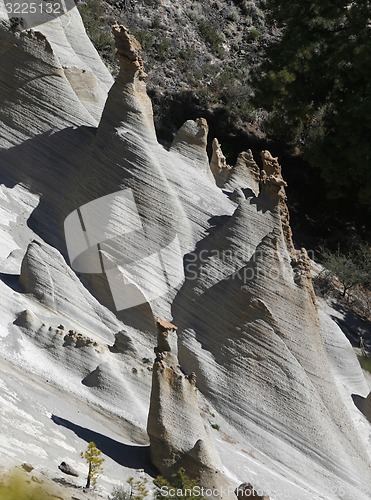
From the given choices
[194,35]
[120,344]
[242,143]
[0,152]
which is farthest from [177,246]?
[194,35]

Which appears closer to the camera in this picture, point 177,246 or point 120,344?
point 120,344

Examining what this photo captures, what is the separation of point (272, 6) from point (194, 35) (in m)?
4.04

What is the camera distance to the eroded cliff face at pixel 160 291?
13898mm

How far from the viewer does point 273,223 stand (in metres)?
16.2

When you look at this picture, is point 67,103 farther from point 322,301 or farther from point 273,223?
point 322,301

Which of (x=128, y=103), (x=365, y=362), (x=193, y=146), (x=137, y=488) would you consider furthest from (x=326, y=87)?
(x=137, y=488)

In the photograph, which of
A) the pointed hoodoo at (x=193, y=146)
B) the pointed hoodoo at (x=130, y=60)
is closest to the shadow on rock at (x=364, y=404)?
the pointed hoodoo at (x=193, y=146)

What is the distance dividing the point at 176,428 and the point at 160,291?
3305 millimetres

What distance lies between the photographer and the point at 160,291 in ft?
52.3

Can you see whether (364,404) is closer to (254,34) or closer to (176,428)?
(176,428)

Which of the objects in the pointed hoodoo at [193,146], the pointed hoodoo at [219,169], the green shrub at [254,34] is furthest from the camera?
the green shrub at [254,34]

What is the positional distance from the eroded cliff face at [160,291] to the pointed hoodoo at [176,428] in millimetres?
19

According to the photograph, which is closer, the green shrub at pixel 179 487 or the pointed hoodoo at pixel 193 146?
the green shrub at pixel 179 487

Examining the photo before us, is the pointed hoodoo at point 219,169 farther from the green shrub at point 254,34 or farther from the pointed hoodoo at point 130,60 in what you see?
the green shrub at point 254,34
